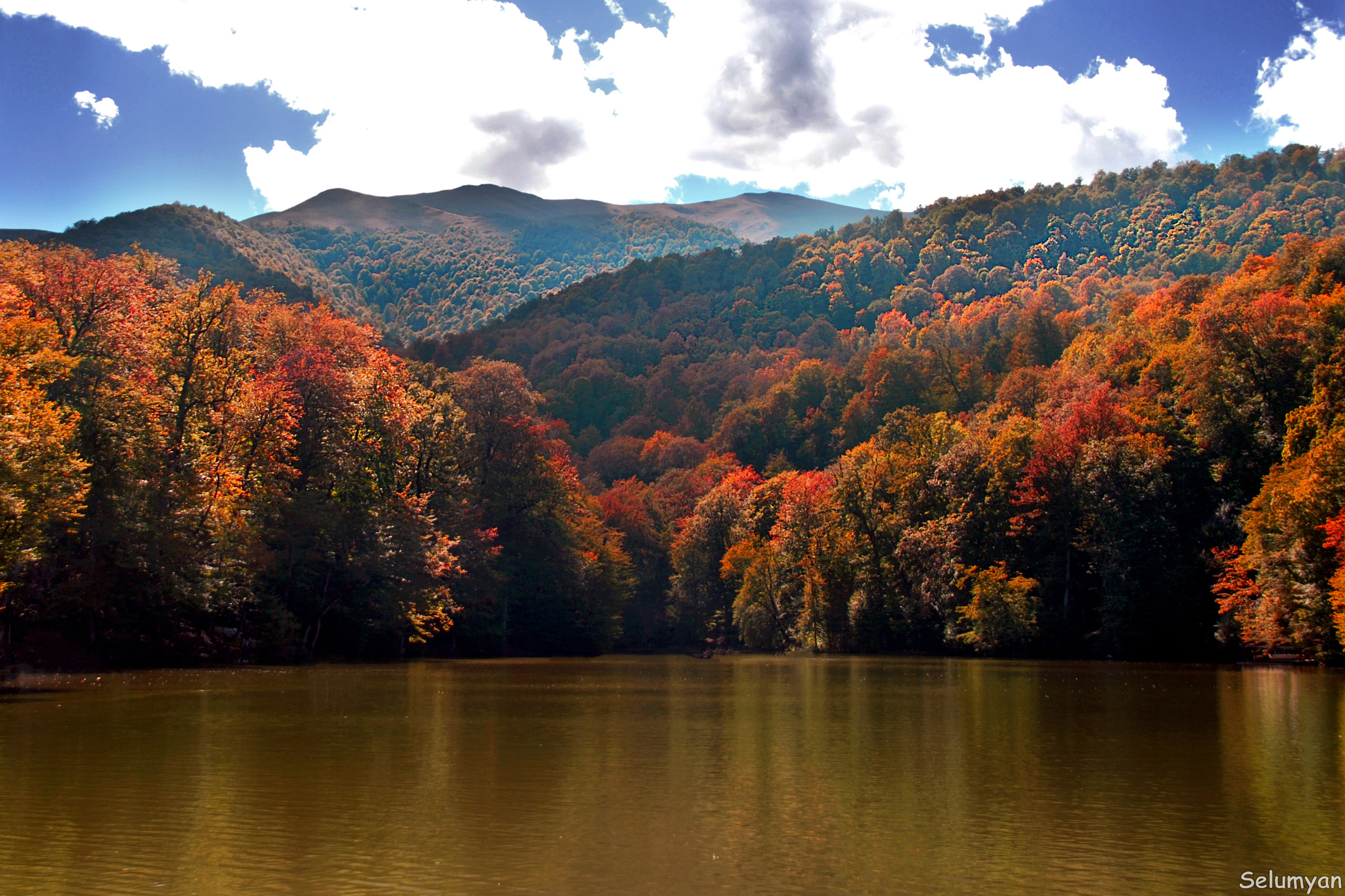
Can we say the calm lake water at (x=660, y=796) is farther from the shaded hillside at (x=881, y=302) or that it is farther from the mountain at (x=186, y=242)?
the mountain at (x=186, y=242)

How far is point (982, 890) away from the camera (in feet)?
34.9

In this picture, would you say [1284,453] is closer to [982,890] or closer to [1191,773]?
[1191,773]

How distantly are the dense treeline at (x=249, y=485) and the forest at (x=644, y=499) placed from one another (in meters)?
0.18

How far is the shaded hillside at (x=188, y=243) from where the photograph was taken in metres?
124

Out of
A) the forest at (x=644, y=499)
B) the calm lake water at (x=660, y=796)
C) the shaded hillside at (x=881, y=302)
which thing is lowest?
the calm lake water at (x=660, y=796)

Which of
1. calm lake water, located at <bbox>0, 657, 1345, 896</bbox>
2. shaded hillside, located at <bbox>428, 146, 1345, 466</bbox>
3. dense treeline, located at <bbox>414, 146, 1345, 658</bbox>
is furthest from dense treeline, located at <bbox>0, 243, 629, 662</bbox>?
shaded hillside, located at <bbox>428, 146, 1345, 466</bbox>

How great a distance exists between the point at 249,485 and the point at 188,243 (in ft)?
322

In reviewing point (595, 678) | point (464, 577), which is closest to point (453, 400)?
point (464, 577)

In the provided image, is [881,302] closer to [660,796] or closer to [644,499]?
[644,499]

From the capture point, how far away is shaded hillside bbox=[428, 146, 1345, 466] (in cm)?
12312

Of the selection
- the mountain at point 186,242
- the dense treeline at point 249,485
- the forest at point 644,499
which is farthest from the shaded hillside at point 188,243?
the dense treeline at point 249,485

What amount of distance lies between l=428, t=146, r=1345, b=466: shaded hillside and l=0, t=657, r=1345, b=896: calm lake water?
87.1m

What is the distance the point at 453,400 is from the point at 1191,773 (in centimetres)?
6030

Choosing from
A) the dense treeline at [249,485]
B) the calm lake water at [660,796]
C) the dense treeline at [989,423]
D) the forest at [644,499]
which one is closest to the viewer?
the calm lake water at [660,796]
